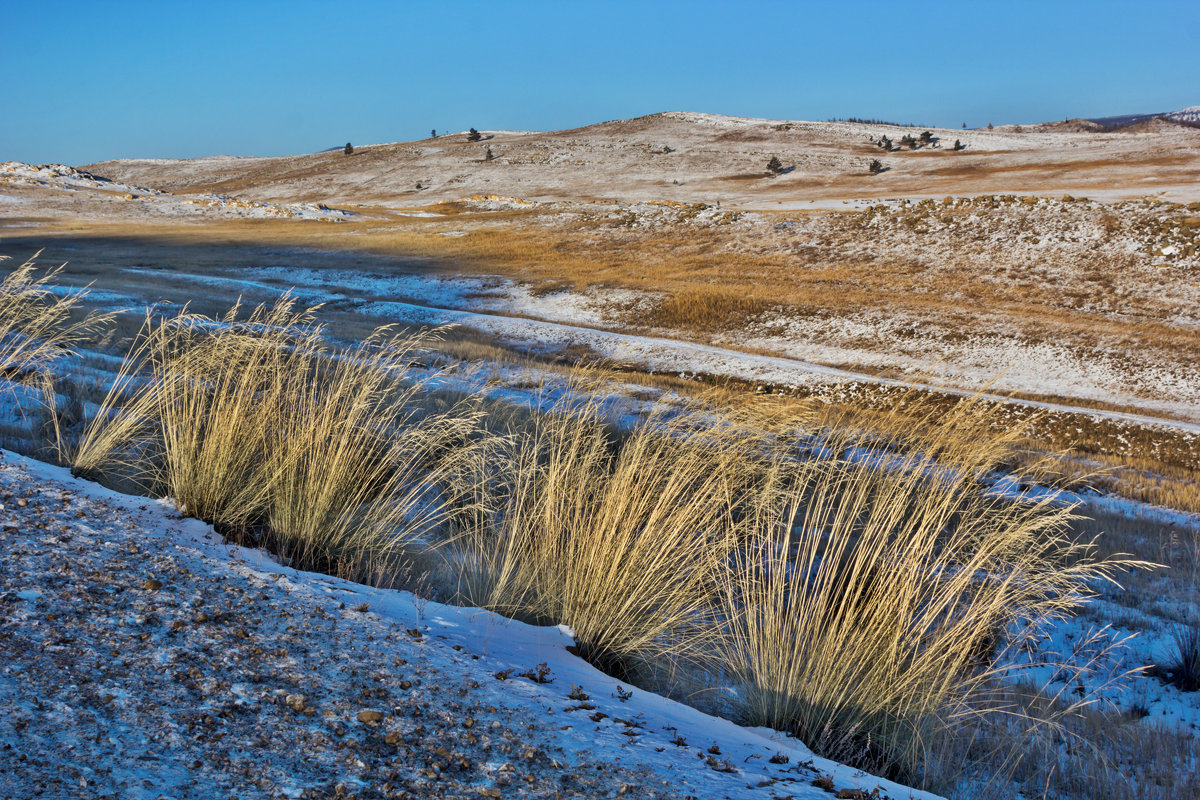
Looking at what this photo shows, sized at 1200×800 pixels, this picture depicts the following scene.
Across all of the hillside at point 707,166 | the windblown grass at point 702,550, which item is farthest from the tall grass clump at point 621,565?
the hillside at point 707,166

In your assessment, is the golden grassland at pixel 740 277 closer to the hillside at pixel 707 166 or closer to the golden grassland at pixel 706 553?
the golden grassland at pixel 706 553

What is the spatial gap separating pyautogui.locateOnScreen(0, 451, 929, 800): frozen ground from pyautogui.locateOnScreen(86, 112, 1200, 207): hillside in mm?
40677

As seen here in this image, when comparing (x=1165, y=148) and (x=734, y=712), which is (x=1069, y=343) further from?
(x=1165, y=148)

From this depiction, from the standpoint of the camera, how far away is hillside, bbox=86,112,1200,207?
155 feet

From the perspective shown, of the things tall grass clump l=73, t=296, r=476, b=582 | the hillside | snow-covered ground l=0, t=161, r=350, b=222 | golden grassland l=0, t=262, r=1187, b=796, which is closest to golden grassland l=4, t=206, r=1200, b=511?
snow-covered ground l=0, t=161, r=350, b=222

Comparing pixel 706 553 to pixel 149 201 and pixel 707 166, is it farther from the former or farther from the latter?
pixel 707 166

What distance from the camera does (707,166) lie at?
64.7 m

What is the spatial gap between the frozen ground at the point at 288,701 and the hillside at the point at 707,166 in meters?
40.7

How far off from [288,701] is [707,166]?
66.6 m

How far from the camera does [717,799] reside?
2.25 m

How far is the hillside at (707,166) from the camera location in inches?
1858

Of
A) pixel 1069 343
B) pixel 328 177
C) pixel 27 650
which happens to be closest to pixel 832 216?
pixel 1069 343

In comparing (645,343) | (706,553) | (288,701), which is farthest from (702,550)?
(645,343)

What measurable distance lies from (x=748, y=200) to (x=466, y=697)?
159 feet
